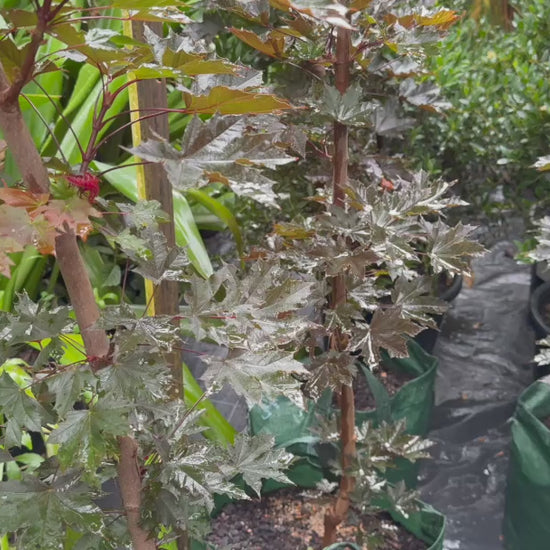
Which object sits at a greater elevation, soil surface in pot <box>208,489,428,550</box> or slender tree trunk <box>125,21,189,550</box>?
slender tree trunk <box>125,21,189,550</box>

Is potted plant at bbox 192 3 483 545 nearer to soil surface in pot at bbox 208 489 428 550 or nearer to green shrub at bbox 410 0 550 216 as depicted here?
soil surface in pot at bbox 208 489 428 550

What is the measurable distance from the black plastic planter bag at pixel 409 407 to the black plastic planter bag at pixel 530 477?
0.20m

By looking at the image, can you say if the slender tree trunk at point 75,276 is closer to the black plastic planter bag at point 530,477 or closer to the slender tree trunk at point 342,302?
the slender tree trunk at point 342,302

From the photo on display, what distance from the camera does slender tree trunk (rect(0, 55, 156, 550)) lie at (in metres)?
0.49

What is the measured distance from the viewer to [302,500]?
1288 millimetres

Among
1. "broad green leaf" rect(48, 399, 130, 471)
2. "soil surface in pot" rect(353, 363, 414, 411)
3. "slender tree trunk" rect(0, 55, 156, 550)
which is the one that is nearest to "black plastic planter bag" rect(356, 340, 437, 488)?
"soil surface in pot" rect(353, 363, 414, 411)

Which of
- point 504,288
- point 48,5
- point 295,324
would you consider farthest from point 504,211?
point 48,5

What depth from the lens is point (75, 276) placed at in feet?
1.85

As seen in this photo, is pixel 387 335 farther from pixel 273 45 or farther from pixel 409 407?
pixel 409 407

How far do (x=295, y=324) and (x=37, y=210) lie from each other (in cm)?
27

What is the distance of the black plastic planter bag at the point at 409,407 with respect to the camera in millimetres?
1237

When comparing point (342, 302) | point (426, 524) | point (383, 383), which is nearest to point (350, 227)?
point (342, 302)

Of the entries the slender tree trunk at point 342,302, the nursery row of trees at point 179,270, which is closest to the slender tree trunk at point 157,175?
the nursery row of trees at point 179,270

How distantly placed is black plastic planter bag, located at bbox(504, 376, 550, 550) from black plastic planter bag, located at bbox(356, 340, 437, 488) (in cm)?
20
